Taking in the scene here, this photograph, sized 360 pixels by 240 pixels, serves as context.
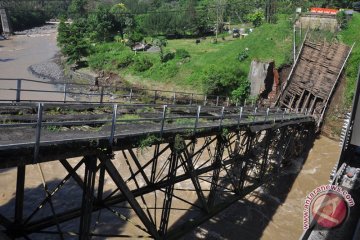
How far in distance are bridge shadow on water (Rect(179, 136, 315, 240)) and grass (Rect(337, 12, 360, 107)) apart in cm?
1075

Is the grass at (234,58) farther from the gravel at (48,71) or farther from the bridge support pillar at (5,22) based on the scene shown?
the bridge support pillar at (5,22)

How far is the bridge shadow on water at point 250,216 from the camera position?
17.2 meters

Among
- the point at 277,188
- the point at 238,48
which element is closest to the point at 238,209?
the point at 277,188

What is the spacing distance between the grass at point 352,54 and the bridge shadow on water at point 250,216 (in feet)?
35.3

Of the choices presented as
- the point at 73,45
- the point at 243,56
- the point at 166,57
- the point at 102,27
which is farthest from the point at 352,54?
the point at 102,27

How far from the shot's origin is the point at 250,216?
62.0ft

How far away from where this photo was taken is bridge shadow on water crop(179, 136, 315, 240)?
56.5ft

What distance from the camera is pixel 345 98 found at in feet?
99.6

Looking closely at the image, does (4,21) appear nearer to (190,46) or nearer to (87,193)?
(190,46)

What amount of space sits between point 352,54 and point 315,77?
3.40 m

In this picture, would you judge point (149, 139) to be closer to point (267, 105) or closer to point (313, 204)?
point (313, 204)

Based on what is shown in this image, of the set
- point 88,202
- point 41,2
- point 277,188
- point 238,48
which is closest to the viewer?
point 88,202

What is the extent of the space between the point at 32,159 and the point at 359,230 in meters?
10.3

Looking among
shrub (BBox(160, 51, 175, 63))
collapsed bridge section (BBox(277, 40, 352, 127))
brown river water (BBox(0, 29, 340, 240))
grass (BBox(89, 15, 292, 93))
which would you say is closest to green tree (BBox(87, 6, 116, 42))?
grass (BBox(89, 15, 292, 93))
